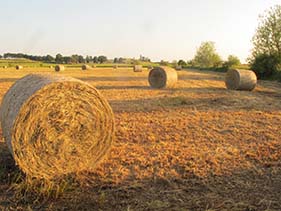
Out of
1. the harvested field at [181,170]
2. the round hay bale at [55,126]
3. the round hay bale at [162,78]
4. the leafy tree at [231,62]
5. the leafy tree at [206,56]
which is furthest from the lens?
the leafy tree at [206,56]

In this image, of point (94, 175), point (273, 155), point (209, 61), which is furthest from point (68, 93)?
point (209, 61)

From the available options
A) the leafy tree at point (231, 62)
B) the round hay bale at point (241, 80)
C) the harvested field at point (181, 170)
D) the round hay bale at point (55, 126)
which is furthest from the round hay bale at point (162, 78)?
the leafy tree at point (231, 62)

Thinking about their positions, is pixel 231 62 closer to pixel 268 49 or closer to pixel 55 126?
pixel 268 49

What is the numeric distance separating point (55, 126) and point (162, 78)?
14.2 m

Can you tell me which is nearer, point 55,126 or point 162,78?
point 55,126

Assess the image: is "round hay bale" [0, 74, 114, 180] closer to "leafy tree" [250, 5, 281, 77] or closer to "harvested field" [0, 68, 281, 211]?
"harvested field" [0, 68, 281, 211]

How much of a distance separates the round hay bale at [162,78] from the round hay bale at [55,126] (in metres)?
13.3

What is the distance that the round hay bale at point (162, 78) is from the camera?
1897 centimetres

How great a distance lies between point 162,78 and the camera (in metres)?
19.2

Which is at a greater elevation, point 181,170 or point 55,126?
point 55,126

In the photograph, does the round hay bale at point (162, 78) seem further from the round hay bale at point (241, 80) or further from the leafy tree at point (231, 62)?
the leafy tree at point (231, 62)

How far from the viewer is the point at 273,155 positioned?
6.17 m

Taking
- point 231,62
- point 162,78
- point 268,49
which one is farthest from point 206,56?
point 162,78

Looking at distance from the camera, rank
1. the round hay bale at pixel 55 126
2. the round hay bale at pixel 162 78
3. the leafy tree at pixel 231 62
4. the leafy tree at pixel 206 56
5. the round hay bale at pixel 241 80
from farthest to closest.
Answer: the leafy tree at pixel 206 56, the leafy tree at pixel 231 62, the round hay bale at pixel 162 78, the round hay bale at pixel 241 80, the round hay bale at pixel 55 126
